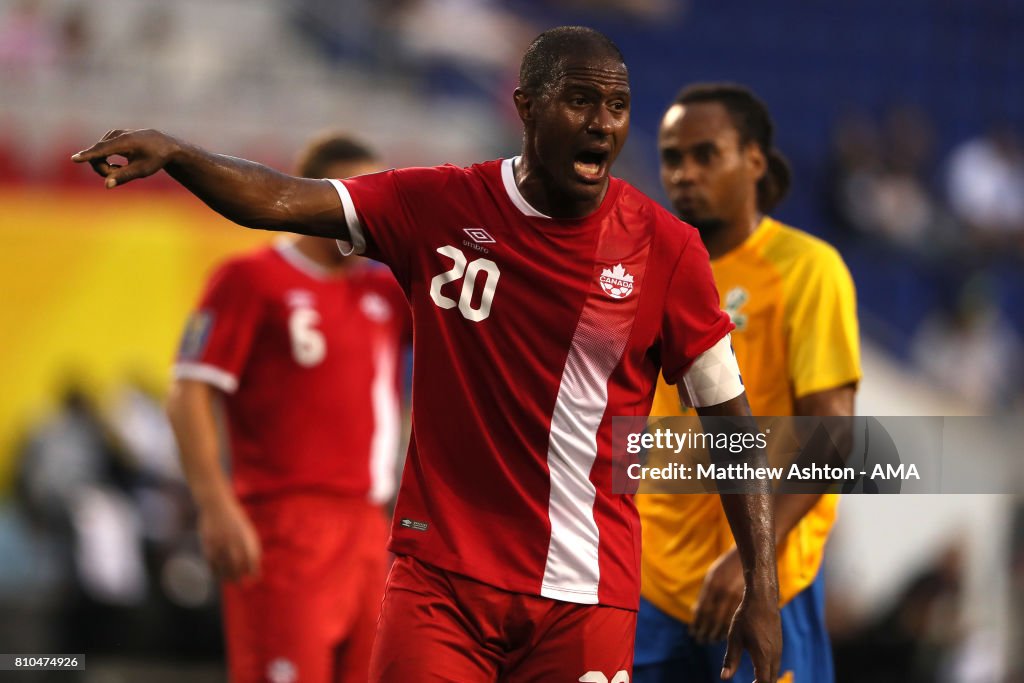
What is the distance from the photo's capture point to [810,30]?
716 inches

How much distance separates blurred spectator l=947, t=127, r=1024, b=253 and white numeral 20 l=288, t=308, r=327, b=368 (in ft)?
36.5

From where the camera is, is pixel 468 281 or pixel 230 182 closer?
pixel 230 182

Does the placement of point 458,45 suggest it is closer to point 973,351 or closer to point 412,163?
point 412,163

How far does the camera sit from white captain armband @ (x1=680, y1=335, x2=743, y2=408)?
163 inches

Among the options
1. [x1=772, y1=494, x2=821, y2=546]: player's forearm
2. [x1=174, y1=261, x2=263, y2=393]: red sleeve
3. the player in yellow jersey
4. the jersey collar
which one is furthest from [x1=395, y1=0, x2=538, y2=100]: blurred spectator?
the jersey collar

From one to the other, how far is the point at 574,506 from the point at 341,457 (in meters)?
2.46

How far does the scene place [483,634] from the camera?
13.0ft

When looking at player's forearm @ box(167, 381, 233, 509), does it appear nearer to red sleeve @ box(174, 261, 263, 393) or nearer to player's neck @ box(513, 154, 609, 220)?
red sleeve @ box(174, 261, 263, 393)

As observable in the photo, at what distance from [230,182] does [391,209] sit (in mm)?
466

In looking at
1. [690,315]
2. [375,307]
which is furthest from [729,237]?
[375,307]

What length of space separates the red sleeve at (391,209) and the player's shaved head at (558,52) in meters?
0.34

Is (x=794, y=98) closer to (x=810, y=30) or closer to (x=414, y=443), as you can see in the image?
(x=810, y=30)

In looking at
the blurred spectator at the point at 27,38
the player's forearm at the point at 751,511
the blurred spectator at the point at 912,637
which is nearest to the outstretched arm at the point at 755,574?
the player's forearm at the point at 751,511

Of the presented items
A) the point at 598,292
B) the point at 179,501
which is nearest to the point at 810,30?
the point at 179,501
